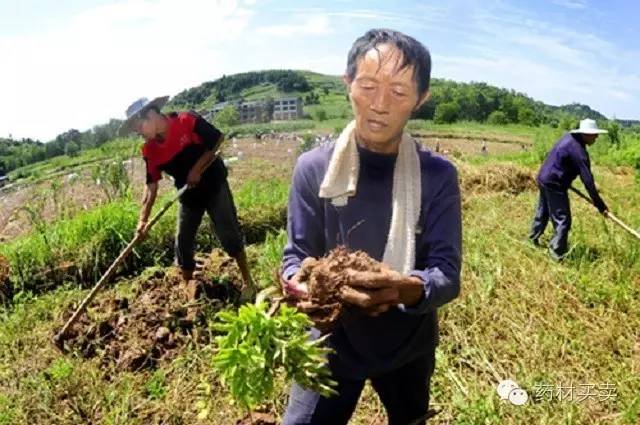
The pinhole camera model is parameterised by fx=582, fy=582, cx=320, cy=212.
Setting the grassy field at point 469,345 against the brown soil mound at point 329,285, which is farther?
the grassy field at point 469,345

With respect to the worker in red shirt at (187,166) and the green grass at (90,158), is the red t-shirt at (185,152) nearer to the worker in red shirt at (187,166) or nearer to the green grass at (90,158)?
the worker in red shirt at (187,166)

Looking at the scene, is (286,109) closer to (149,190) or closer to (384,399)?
(149,190)

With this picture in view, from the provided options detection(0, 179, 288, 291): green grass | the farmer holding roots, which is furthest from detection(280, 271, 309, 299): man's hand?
detection(0, 179, 288, 291): green grass

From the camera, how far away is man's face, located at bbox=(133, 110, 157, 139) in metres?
4.11

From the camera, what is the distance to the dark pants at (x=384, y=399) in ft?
5.44

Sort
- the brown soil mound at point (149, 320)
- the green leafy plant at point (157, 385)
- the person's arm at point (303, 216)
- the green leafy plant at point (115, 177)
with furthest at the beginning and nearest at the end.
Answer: the green leafy plant at point (115, 177), the brown soil mound at point (149, 320), the green leafy plant at point (157, 385), the person's arm at point (303, 216)

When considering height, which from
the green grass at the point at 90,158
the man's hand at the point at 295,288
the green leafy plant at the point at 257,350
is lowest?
the green grass at the point at 90,158

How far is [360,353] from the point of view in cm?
165

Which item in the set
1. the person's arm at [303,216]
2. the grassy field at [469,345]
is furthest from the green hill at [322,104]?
the person's arm at [303,216]

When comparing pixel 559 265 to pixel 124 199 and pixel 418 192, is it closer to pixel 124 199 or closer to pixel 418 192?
pixel 418 192

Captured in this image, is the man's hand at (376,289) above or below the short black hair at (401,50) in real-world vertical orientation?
below

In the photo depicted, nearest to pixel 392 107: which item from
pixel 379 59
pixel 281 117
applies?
pixel 379 59

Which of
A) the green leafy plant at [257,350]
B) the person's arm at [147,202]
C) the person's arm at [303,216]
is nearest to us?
the green leafy plant at [257,350]

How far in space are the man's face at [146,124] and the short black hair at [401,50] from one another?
2851 millimetres
